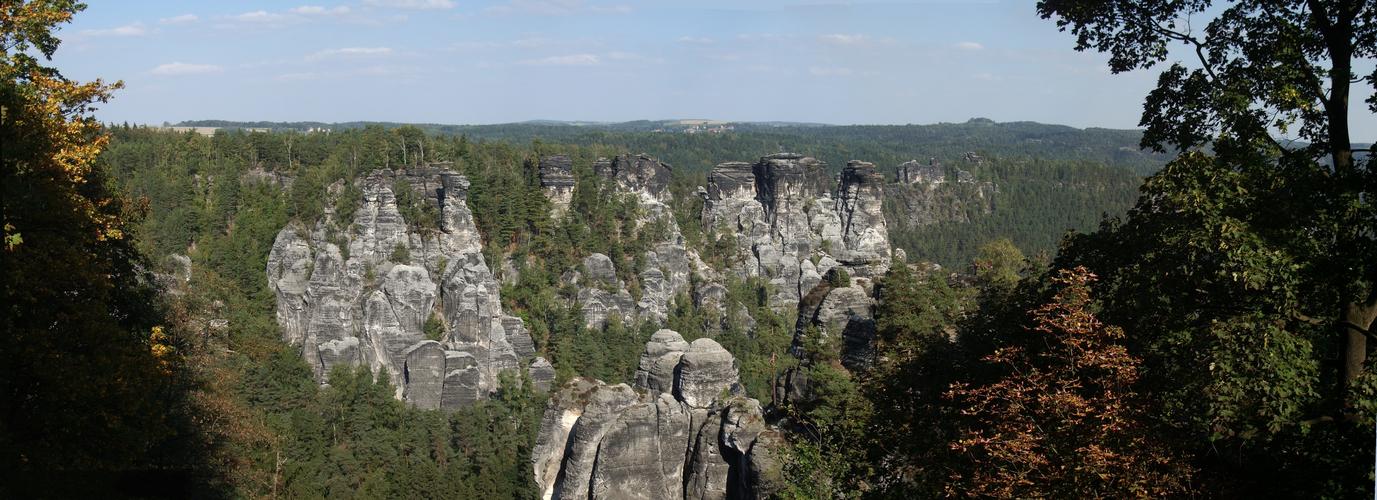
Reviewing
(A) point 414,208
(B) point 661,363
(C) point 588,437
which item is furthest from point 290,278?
(C) point 588,437

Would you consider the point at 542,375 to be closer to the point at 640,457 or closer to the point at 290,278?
the point at 290,278

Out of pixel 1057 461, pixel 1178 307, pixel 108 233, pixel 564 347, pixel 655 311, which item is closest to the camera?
pixel 1057 461

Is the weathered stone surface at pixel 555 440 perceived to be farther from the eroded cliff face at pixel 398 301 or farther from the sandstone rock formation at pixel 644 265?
the sandstone rock formation at pixel 644 265

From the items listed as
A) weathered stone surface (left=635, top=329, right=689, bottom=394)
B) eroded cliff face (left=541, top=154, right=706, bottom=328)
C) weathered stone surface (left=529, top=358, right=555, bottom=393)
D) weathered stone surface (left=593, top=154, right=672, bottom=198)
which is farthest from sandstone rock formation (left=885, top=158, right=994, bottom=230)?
weathered stone surface (left=635, top=329, right=689, bottom=394)

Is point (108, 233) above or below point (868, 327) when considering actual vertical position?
above

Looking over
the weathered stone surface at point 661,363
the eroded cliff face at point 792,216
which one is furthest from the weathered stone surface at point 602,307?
the weathered stone surface at point 661,363

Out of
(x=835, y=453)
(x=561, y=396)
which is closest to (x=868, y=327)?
Answer: (x=561, y=396)

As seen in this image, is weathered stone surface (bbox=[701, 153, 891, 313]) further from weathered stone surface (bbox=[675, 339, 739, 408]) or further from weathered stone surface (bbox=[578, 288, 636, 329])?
weathered stone surface (bbox=[675, 339, 739, 408])

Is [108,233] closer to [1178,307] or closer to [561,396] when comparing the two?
[1178,307]
